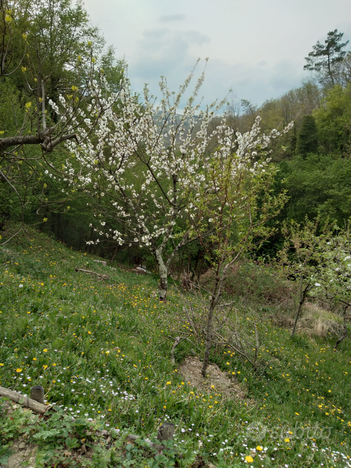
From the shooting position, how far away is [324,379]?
6.41 meters

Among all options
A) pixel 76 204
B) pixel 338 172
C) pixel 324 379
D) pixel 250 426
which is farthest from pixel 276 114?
pixel 250 426

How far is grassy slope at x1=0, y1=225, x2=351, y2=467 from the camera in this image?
320 centimetres

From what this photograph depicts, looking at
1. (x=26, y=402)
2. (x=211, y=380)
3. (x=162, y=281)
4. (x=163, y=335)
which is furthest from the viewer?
(x=162, y=281)

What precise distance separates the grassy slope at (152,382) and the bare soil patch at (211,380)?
0.19 meters

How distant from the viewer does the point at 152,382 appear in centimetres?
414

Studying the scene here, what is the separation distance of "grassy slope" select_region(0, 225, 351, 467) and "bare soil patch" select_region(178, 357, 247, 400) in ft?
0.63

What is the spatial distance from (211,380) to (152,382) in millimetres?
1455

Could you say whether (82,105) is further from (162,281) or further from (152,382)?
(152,382)

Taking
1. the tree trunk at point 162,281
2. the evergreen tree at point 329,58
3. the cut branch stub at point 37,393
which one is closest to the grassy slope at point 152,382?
the cut branch stub at point 37,393

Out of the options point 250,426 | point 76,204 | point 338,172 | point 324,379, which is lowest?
point 324,379

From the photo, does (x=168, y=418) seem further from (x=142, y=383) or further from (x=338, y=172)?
(x=338, y=172)

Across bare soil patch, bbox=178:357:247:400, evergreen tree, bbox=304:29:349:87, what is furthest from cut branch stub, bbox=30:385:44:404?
evergreen tree, bbox=304:29:349:87

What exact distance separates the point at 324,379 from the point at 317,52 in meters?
44.6

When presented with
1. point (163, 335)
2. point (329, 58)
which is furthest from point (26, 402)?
point (329, 58)
